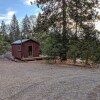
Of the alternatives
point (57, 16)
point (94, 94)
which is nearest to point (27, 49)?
point (57, 16)

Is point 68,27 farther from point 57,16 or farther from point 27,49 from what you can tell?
point 27,49

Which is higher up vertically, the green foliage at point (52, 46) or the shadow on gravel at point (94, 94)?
the green foliage at point (52, 46)

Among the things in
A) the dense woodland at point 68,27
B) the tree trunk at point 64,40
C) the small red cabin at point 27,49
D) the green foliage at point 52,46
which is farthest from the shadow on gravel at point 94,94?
the small red cabin at point 27,49

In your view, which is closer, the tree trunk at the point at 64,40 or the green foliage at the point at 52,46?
the green foliage at the point at 52,46

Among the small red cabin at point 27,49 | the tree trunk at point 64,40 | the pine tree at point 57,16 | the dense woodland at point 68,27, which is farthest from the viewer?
the small red cabin at point 27,49

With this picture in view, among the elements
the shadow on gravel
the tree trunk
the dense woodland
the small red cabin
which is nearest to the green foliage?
the dense woodland

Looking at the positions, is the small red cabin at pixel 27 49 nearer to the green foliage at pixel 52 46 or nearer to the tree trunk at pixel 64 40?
the green foliage at pixel 52 46

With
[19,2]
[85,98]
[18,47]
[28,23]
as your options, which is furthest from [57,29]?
[28,23]

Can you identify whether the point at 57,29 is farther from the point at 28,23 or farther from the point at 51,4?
the point at 28,23

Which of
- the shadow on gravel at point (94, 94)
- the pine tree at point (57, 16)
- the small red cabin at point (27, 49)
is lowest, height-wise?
the shadow on gravel at point (94, 94)

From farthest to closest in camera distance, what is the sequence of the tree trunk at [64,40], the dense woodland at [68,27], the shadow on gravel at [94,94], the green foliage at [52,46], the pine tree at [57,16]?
the pine tree at [57,16]
the tree trunk at [64,40]
the green foliage at [52,46]
the dense woodland at [68,27]
the shadow on gravel at [94,94]

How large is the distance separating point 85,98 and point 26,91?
7.94 feet

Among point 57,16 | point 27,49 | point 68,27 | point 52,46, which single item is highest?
point 57,16

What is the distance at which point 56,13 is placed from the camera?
24016mm
